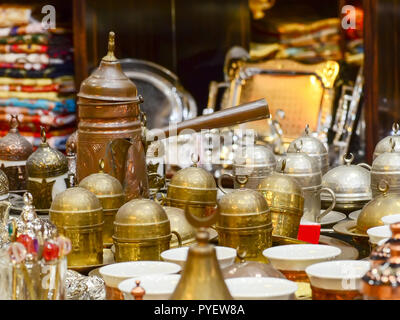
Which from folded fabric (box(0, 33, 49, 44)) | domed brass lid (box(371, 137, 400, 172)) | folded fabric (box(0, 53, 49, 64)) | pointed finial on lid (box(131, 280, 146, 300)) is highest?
folded fabric (box(0, 33, 49, 44))

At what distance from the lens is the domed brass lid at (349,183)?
230 cm

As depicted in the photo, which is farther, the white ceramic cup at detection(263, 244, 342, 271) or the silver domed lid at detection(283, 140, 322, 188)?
the silver domed lid at detection(283, 140, 322, 188)

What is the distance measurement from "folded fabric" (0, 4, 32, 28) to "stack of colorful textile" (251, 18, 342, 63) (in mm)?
1233

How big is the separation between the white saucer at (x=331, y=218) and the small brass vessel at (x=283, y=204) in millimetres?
161

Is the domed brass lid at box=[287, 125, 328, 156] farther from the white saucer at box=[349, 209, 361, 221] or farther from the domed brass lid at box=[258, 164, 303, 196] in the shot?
the domed brass lid at box=[258, 164, 303, 196]

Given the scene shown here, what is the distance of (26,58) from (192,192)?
8.22 feet

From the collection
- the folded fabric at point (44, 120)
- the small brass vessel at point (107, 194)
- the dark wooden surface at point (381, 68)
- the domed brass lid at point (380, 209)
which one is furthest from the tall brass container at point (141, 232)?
the folded fabric at point (44, 120)

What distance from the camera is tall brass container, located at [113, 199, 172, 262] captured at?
5.38ft

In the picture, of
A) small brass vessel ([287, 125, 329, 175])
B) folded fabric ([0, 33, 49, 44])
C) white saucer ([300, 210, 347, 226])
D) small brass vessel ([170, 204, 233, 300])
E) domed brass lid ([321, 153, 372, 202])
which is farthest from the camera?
folded fabric ([0, 33, 49, 44])

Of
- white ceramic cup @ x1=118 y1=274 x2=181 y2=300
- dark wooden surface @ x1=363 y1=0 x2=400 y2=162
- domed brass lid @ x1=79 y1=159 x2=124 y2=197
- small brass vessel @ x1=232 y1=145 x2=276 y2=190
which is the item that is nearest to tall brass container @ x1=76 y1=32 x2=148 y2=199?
domed brass lid @ x1=79 y1=159 x2=124 y2=197

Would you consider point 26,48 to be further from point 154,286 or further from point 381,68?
point 154,286

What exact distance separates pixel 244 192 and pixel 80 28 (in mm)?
2771
